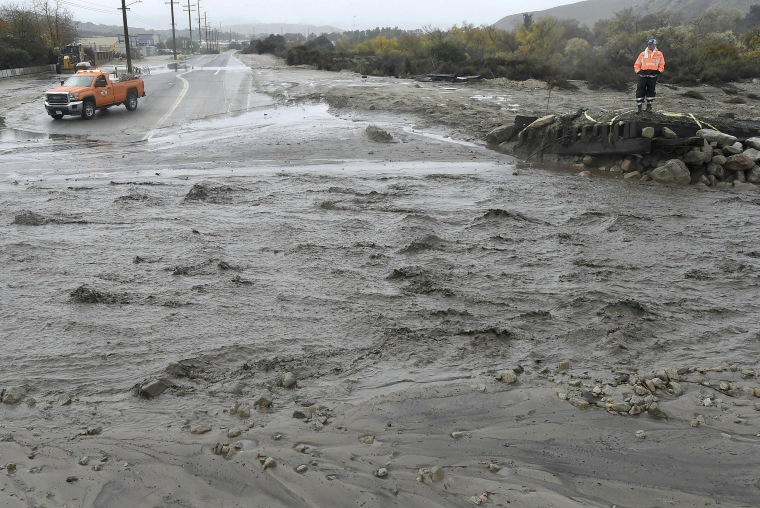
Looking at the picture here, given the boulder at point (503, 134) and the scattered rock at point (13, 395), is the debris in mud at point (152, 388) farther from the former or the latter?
the boulder at point (503, 134)

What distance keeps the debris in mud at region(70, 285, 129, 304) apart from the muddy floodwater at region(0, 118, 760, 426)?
29 millimetres

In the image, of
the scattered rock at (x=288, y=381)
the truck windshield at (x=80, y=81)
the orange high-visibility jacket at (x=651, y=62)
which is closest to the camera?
the scattered rock at (x=288, y=381)

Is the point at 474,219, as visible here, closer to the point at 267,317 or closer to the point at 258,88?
the point at 267,317

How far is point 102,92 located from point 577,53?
127ft

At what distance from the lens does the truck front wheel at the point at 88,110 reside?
2291 centimetres

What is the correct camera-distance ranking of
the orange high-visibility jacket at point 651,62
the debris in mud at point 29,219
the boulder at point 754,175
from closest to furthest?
the debris in mud at point 29,219 < the boulder at point 754,175 < the orange high-visibility jacket at point 651,62

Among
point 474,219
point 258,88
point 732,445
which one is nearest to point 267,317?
point 732,445

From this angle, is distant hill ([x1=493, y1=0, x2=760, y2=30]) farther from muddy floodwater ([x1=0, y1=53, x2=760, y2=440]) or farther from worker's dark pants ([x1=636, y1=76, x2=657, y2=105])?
muddy floodwater ([x1=0, y1=53, x2=760, y2=440])

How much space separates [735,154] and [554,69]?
89.9 ft

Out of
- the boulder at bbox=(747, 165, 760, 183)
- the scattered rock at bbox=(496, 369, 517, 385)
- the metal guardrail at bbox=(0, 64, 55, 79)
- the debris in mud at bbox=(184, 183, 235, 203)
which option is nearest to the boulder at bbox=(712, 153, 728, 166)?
the boulder at bbox=(747, 165, 760, 183)

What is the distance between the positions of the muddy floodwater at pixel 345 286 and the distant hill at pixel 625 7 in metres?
107

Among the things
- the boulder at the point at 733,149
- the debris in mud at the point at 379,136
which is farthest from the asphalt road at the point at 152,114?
the boulder at the point at 733,149

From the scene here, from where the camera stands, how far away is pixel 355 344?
19.9 feet

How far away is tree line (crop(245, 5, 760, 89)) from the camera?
3656 centimetres
